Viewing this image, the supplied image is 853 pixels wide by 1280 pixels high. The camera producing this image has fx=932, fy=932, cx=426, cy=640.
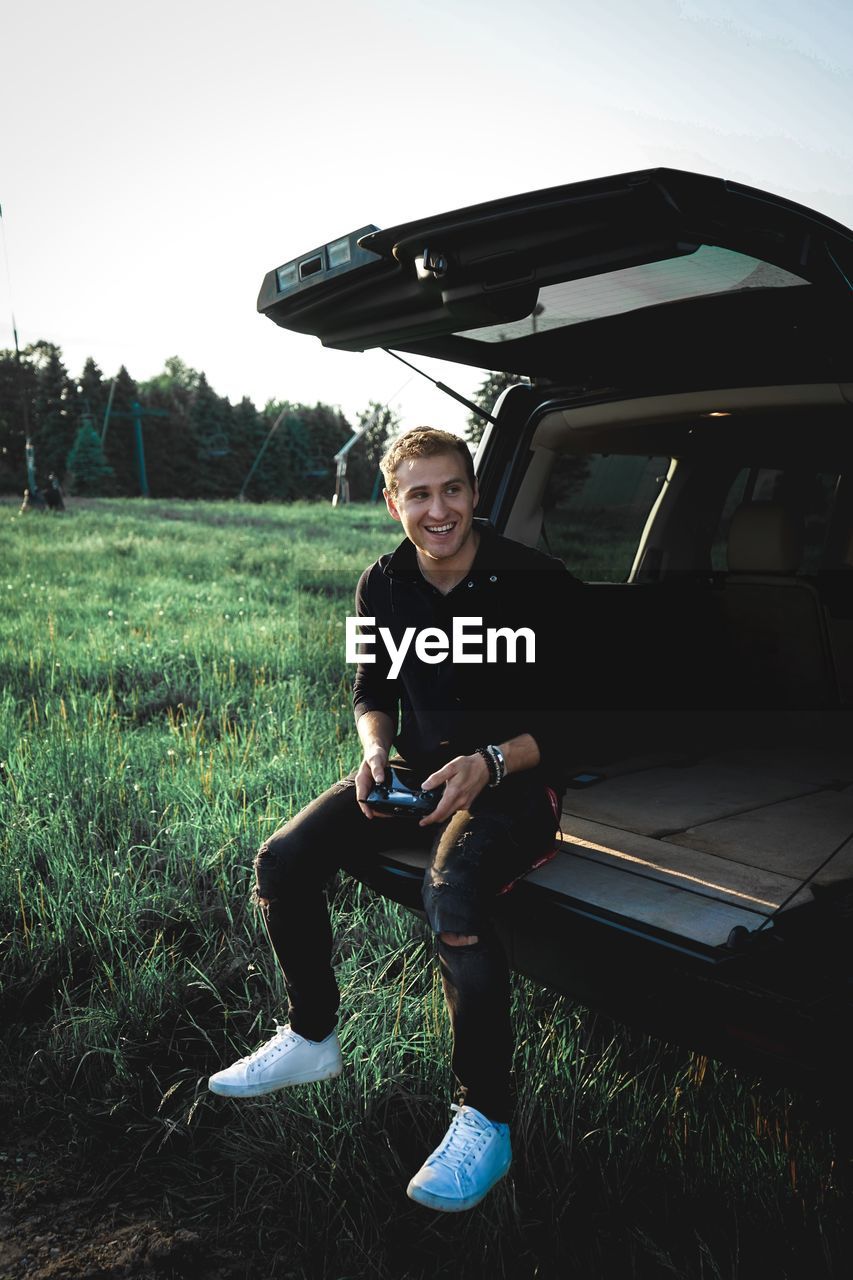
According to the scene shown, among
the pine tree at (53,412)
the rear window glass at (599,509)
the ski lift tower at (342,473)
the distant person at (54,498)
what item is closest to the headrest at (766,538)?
the rear window glass at (599,509)

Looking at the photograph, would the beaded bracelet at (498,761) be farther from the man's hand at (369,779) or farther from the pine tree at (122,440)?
the pine tree at (122,440)

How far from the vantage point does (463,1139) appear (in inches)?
72.4

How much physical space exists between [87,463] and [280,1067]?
76206mm

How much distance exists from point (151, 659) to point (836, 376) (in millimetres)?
4873

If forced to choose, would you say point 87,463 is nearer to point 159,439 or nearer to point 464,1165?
point 159,439

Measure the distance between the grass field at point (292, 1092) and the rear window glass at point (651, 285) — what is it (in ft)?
5.91

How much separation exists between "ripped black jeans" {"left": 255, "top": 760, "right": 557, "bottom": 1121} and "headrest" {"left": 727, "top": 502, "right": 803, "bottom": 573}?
199 centimetres

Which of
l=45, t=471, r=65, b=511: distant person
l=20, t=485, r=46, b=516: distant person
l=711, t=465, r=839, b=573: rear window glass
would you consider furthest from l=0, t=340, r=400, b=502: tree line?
l=711, t=465, r=839, b=573: rear window glass

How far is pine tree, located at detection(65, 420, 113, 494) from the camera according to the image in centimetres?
7150

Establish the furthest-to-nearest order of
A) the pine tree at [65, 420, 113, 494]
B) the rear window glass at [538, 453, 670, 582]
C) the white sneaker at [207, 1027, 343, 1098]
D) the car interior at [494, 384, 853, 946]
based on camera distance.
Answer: the pine tree at [65, 420, 113, 494]
the rear window glass at [538, 453, 670, 582]
the car interior at [494, 384, 853, 946]
the white sneaker at [207, 1027, 343, 1098]

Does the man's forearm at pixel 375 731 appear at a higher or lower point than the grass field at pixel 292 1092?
higher

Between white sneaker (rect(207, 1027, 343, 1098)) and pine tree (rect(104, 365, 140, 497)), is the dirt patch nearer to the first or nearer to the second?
white sneaker (rect(207, 1027, 343, 1098))

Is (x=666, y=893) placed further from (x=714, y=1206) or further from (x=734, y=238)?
(x=734, y=238)

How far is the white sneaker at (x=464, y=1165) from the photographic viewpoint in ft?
5.76
